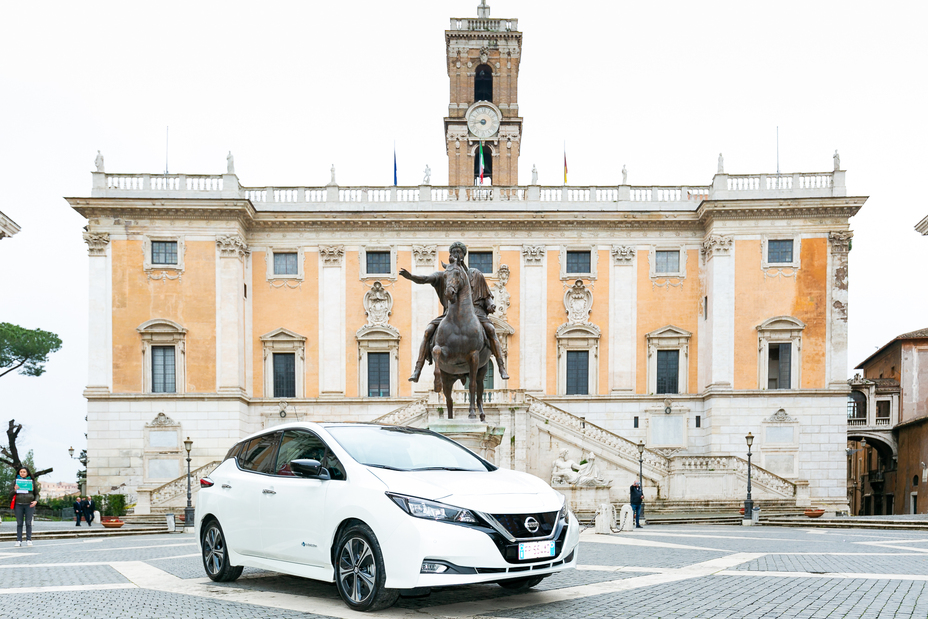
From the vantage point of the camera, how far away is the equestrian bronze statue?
15234 millimetres

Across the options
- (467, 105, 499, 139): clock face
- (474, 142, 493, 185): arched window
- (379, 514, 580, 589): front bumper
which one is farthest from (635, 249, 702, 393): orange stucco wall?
(379, 514, 580, 589): front bumper

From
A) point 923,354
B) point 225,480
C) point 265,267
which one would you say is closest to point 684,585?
point 225,480

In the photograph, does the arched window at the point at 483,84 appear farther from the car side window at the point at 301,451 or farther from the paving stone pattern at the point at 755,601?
the paving stone pattern at the point at 755,601

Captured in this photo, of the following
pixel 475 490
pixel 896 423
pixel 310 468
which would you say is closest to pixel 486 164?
pixel 896 423

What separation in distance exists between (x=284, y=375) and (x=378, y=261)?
7.07 metres

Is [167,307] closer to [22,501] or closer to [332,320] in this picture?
[332,320]

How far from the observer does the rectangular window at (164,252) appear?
41.4 metres

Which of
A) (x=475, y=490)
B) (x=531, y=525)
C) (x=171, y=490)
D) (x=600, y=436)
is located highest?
(x=475, y=490)

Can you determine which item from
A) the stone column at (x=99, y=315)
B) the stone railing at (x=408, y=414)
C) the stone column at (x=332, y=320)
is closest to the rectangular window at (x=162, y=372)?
the stone column at (x=99, y=315)

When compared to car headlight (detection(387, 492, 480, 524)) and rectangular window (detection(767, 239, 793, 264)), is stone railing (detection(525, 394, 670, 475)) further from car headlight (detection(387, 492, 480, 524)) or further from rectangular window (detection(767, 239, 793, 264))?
car headlight (detection(387, 492, 480, 524))

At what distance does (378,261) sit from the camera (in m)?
43.1

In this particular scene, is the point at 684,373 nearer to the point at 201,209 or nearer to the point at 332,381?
the point at 332,381

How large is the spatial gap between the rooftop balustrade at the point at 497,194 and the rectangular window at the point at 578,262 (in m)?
2.20

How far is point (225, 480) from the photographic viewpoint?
973 cm
